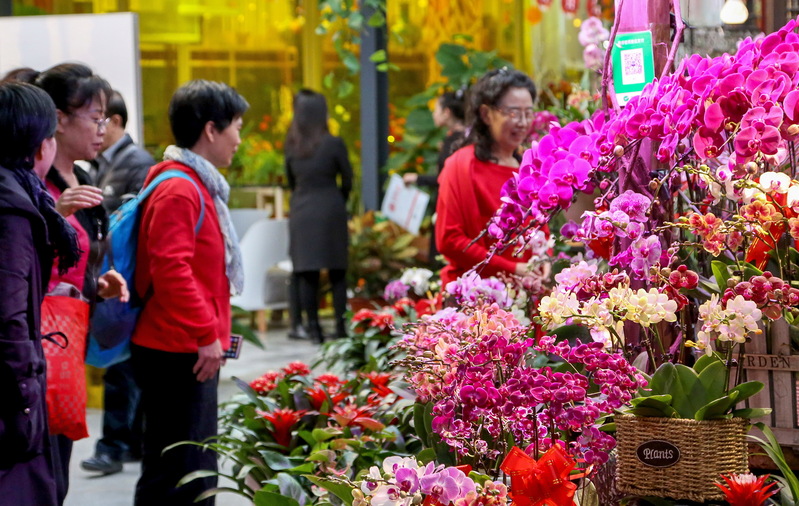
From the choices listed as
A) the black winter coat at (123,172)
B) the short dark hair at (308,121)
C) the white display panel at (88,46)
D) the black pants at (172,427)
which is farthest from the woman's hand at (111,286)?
the short dark hair at (308,121)

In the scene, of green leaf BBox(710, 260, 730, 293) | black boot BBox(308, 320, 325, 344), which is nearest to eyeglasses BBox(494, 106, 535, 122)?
green leaf BBox(710, 260, 730, 293)

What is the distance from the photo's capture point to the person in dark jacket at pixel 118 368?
4.32m

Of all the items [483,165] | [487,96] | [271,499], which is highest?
[487,96]

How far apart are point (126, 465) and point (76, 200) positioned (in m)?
2.25

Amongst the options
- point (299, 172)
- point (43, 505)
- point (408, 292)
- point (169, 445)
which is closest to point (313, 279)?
point (299, 172)

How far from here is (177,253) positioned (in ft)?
9.14

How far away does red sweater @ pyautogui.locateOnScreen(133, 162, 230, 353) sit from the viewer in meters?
2.79

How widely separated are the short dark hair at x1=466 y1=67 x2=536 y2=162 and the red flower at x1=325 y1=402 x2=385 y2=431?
97 cm

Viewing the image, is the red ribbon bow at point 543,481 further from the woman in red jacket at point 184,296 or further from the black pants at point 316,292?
the black pants at point 316,292

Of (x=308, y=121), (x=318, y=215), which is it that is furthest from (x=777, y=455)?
(x=318, y=215)

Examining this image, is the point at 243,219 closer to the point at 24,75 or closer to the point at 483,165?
the point at 24,75

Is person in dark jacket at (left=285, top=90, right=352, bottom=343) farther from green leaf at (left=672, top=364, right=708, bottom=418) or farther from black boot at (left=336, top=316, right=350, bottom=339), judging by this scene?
green leaf at (left=672, top=364, right=708, bottom=418)

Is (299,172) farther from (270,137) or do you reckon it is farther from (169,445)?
(169,445)

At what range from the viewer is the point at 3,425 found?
2.03m
